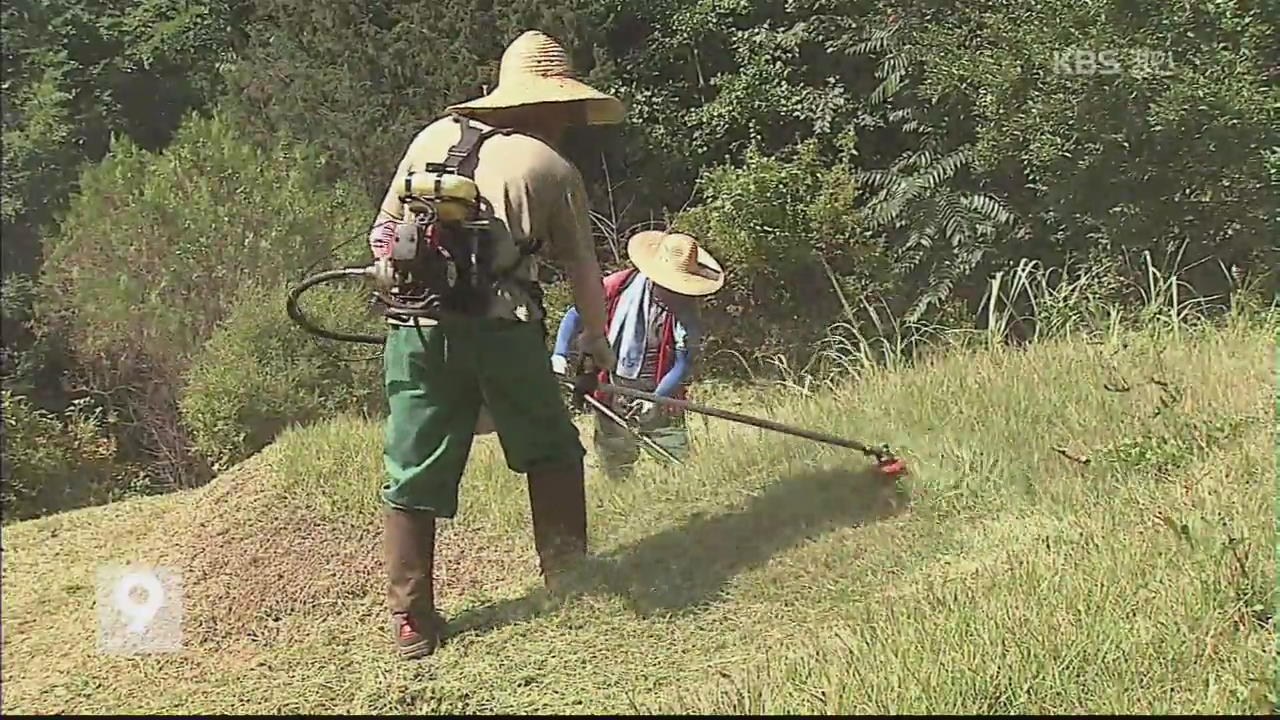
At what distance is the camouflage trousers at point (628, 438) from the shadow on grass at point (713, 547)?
57 centimetres

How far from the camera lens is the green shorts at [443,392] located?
124 inches

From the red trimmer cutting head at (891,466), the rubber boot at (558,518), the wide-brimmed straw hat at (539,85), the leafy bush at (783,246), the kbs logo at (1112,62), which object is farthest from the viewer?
the leafy bush at (783,246)

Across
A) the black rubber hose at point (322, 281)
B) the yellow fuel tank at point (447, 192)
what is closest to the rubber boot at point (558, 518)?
the black rubber hose at point (322, 281)

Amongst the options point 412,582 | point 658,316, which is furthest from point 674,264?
point 412,582

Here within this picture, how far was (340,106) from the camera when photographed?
993 centimetres

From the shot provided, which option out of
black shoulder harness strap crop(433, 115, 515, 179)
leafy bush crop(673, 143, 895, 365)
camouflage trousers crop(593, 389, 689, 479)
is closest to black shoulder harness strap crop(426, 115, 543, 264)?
black shoulder harness strap crop(433, 115, 515, 179)

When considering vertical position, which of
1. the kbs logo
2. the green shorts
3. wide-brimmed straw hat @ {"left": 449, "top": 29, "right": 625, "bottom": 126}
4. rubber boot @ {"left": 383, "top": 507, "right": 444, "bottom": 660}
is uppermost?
wide-brimmed straw hat @ {"left": 449, "top": 29, "right": 625, "bottom": 126}

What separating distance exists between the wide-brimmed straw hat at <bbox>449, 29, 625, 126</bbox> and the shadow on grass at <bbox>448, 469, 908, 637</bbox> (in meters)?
1.12

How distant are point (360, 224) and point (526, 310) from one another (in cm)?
374

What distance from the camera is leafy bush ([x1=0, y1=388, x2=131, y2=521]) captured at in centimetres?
256

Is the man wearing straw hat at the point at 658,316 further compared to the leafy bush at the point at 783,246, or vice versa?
the leafy bush at the point at 783,246

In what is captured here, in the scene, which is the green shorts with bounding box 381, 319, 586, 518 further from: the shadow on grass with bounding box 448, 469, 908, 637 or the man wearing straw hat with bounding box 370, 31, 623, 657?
the shadow on grass with bounding box 448, 469, 908, 637

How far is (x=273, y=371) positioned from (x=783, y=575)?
2.50m

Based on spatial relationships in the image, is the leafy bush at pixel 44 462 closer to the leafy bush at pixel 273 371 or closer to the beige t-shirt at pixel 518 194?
the beige t-shirt at pixel 518 194
